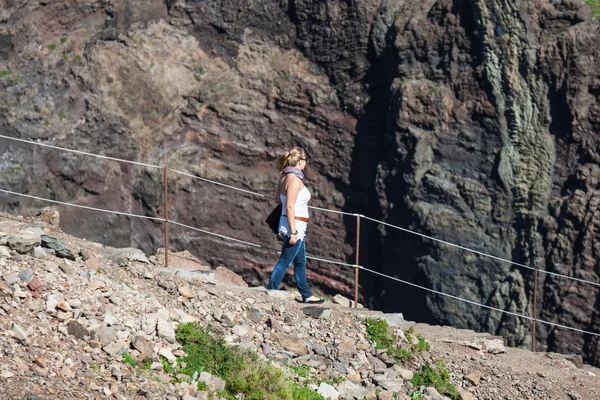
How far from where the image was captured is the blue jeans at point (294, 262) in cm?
909

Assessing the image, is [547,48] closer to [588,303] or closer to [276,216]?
[588,303]

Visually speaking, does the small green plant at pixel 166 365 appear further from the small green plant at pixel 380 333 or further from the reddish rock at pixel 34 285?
the small green plant at pixel 380 333

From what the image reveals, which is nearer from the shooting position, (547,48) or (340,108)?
(547,48)

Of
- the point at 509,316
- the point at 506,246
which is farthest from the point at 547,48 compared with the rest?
the point at 509,316

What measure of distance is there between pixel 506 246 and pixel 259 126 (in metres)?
4.63

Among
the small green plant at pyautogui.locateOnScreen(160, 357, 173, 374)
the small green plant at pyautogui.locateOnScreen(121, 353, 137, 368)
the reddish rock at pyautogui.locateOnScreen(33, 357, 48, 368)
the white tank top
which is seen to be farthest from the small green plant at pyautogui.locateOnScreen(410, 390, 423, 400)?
the reddish rock at pyautogui.locateOnScreen(33, 357, 48, 368)

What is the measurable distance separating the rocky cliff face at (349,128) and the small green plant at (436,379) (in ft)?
19.7

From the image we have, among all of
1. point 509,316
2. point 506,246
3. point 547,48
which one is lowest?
point 509,316

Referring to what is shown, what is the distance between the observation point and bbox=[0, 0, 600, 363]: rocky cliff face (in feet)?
47.3

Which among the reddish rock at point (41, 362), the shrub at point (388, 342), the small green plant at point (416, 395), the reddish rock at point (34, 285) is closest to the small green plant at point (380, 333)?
the shrub at point (388, 342)

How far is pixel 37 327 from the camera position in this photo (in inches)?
281

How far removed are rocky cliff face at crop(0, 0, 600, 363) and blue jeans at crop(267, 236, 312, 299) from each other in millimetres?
5910

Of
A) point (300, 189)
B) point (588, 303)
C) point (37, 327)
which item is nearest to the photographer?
point (37, 327)

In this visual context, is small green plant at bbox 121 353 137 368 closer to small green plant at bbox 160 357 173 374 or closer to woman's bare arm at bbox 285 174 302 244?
small green plant at bbox 160 357 173 374
